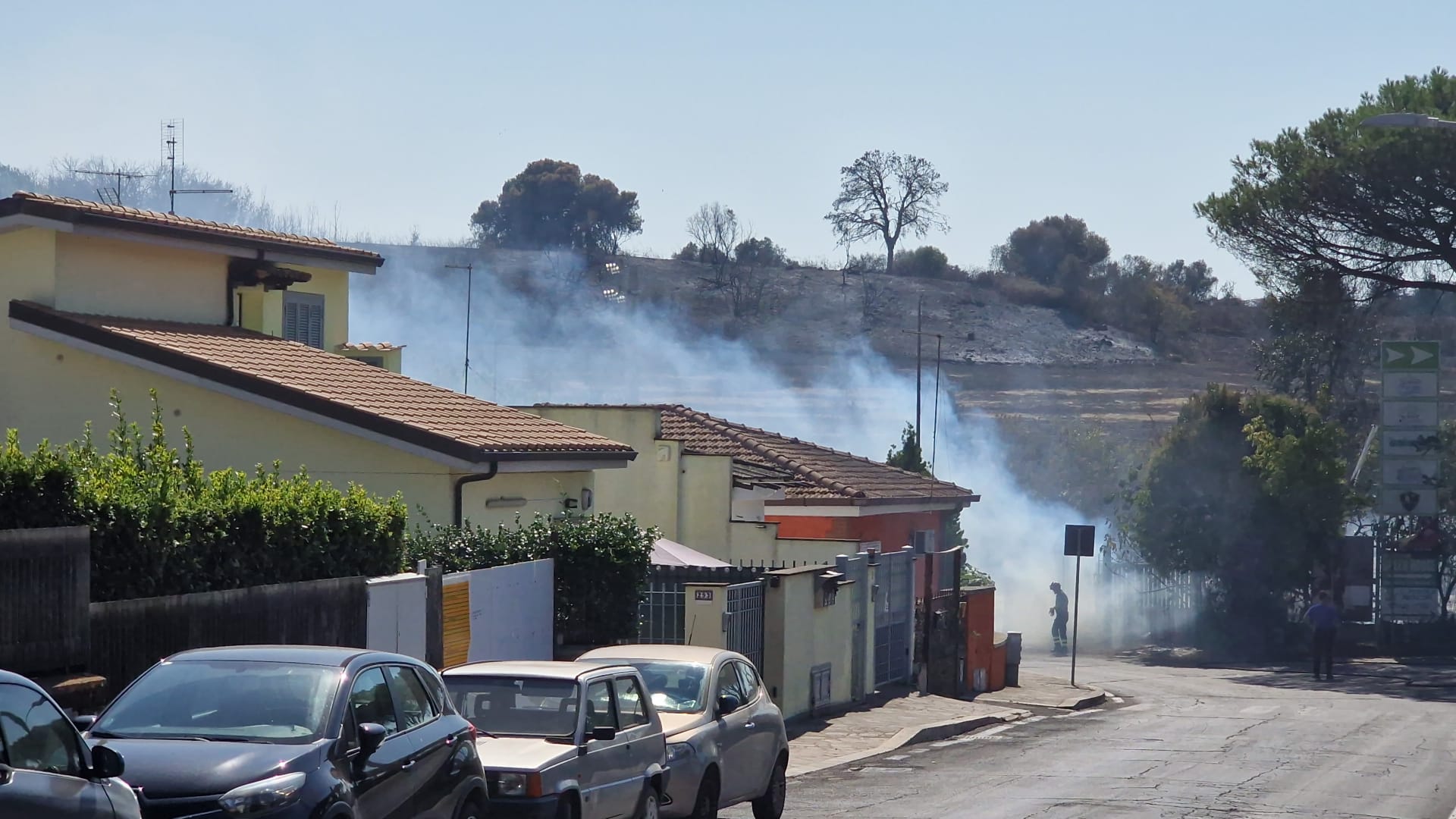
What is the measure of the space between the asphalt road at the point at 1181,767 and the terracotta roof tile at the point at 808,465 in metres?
7.29

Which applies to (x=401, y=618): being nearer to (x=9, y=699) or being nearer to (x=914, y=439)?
(x=9, y=699)

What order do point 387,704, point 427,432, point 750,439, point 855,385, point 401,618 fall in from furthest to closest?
1. point 855,385
2. point 750,439
3. point 427,432
4. point 401,618
5. point 387,704

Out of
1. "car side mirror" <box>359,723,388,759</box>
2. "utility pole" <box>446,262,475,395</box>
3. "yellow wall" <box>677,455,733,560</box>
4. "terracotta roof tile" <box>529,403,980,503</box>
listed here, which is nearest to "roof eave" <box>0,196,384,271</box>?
"yellow wall" <box>677,455,733,560</box>

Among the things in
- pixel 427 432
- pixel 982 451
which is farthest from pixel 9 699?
pixel 982 451

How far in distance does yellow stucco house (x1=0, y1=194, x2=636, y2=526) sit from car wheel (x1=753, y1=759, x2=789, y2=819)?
635 centimetres

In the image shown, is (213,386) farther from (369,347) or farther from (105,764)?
(105,764)

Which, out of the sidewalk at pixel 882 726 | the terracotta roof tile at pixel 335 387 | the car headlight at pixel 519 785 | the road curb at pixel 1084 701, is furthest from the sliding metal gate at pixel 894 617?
the car headlight at pixel 519 785

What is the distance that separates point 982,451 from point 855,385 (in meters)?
8.30

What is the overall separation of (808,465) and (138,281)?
16199 millimetres

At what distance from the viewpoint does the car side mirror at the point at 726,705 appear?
12.5 metres

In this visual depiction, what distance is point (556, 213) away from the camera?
10519 centimetres

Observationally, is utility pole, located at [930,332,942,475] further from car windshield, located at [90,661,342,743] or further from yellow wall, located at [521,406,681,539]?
car windshield, located at [90,661,342,743]

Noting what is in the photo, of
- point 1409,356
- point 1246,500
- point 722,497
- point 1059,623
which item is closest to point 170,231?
point 722,497

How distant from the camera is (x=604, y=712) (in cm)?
1095
